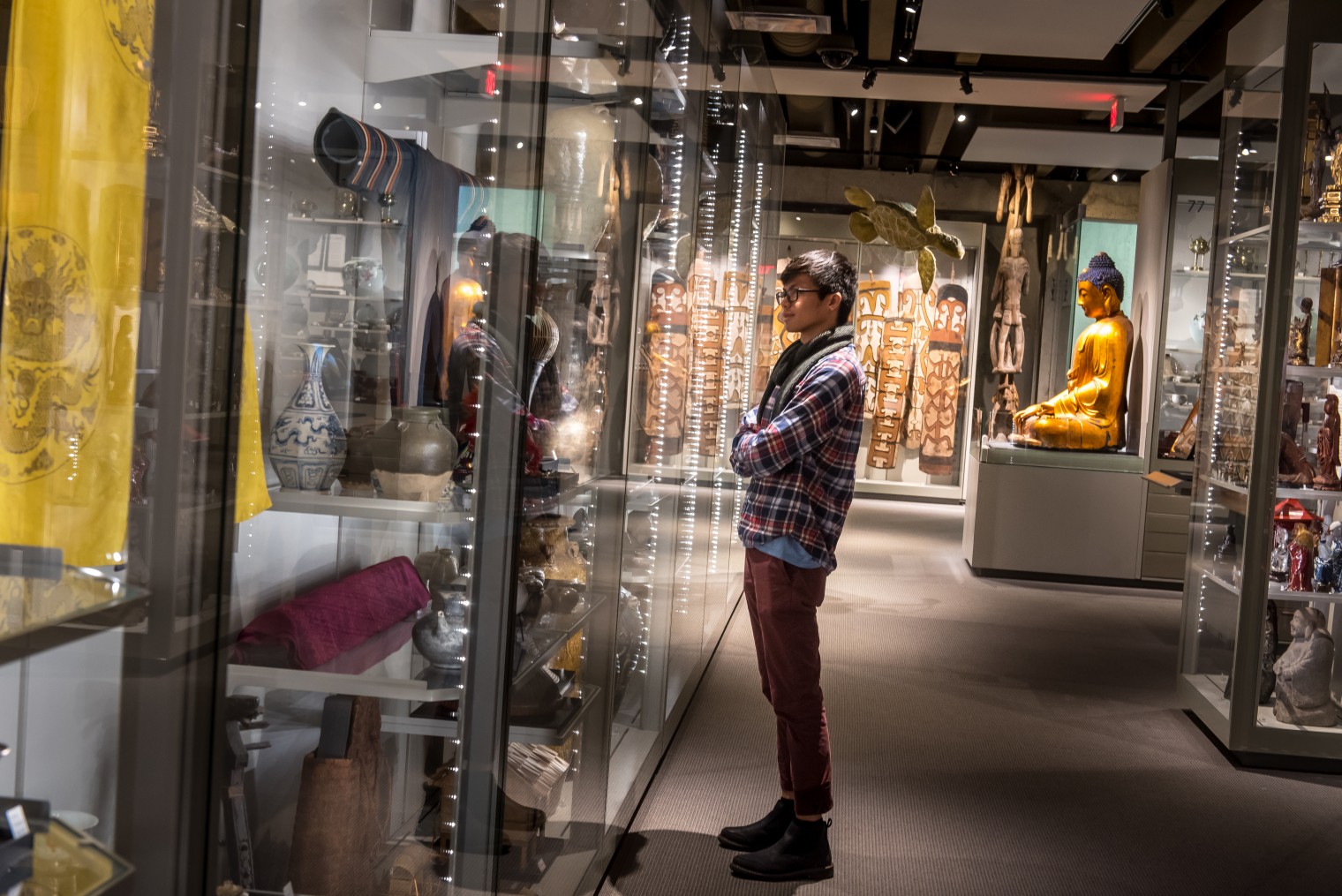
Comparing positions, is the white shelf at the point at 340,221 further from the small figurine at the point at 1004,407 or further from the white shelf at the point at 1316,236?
the small figurine at the point at 1004,407

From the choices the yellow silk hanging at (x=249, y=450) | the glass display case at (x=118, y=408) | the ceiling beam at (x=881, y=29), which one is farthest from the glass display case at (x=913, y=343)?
the glass display case at (x=118, y=408)

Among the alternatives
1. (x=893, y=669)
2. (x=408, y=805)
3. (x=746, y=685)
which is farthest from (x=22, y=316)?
(x=893, y=669)

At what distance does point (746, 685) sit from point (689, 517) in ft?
3.44

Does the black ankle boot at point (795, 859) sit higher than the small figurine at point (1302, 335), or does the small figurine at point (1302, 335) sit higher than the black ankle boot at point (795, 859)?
the small figurine at point (1302, 335)

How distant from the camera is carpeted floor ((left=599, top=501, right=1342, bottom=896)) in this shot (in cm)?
314

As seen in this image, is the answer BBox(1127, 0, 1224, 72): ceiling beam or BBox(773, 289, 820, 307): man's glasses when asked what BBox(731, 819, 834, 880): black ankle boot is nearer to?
BBox(773, 289, 820, 307): man's glasses

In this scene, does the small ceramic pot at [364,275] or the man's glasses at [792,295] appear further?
the man's glasses at [792,295]

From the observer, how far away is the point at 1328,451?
13.9 feet

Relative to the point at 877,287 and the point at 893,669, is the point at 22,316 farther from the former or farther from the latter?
the point at 877,287

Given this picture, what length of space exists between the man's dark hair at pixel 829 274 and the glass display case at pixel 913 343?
9.56 m

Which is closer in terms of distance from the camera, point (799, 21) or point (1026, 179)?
point (799, 21)

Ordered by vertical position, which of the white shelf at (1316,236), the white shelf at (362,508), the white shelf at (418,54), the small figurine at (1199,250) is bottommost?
the white shelf at (362,508)

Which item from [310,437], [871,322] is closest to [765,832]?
[310,437]

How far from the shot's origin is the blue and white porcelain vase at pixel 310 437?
4.45 ft
